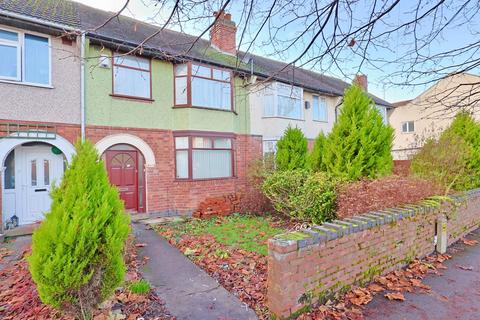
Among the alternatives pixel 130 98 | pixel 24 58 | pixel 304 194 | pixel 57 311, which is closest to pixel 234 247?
pixel 304 194

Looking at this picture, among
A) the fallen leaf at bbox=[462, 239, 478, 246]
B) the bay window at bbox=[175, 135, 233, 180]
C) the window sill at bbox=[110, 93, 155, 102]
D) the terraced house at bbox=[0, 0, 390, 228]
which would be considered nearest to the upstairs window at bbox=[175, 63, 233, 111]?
the terraced house at bbox=[0, 0, 390, 228]

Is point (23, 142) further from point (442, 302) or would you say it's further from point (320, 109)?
point (320, 109)

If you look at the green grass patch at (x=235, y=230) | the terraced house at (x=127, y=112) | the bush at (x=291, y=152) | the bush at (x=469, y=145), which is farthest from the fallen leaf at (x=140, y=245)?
the bush at (x=469, y=145)

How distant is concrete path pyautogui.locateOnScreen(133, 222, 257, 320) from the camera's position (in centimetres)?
340

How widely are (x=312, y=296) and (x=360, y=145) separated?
4557mm

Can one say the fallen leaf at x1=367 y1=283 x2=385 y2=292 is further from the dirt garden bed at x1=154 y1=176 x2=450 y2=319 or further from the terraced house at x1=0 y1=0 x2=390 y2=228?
the terraced house at x1=0 y1=0 x2=390 y2=228

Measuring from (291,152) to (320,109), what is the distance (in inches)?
246

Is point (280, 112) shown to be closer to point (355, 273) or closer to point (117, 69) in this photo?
point (117, 69)

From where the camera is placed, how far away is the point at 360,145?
22.6 feet

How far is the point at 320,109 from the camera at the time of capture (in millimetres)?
15500

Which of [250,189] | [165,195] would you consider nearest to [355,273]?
[250,189]

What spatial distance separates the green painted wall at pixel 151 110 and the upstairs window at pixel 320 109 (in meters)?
5.36

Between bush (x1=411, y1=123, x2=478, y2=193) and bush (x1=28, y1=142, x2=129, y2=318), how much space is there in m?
7.04

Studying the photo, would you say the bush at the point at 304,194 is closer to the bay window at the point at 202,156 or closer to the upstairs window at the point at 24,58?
the bay window at the point at 202,156
